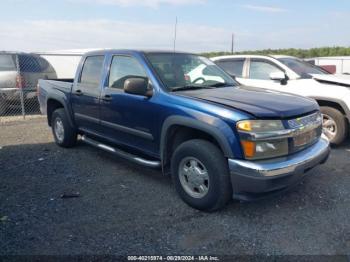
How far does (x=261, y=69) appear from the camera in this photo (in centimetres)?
745

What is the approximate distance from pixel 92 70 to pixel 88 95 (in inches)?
16.7

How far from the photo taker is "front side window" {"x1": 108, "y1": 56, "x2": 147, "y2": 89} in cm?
462

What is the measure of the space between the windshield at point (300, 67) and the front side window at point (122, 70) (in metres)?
3.75

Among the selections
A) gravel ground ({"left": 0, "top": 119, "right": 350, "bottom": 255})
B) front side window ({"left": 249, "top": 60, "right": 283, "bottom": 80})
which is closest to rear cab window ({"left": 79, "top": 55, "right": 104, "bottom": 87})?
gravel ground ({"left": 0, "top": 119, "right": 350, "bottom": 255})

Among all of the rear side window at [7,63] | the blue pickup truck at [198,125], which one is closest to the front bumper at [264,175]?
the blue pickup truck at [198,125]

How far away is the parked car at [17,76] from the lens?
955 centimetres

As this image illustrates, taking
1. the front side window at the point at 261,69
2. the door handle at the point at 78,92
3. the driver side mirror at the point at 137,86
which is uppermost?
the front side window at the point at 261,69

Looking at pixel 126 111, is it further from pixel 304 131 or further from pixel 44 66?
pixel 44 66

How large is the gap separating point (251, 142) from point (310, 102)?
4.20 ft

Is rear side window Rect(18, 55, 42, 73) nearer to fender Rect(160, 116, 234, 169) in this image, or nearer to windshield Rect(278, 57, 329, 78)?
windshield Rect(278, 57, 329, 78)

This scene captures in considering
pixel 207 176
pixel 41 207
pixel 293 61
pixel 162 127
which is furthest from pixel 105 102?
pixel 293 61

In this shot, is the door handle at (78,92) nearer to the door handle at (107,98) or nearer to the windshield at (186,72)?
the door handle at (107,98)

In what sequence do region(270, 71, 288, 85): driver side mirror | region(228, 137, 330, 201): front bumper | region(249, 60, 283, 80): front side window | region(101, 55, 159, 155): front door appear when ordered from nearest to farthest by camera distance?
region(228, 137, 330, 201): front bumper → region(101, 55, 159, 155): front door → region(270, 71, 288, 85): driver side mirror → region(249, 60, 283, 80): front side window

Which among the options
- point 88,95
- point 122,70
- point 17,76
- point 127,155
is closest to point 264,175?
point 127,155
